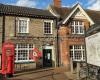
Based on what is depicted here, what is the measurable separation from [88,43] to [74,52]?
14.8 meters

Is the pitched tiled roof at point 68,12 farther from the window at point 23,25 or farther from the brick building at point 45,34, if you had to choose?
the window at point 23,25

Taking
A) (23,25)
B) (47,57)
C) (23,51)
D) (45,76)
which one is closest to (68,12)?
(47,57)

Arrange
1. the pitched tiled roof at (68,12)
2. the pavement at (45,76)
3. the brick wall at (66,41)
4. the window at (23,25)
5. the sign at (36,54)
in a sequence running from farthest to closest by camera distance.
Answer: the pitched tiled roof at (68,12), the brick wall at (66,41), the window at (23,25), the sign at (36,54), the pavement at (45,76)

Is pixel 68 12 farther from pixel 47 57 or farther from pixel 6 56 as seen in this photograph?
pixel 6 56

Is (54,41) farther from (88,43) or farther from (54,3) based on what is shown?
(88,43)

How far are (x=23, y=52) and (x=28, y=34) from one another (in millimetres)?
2340

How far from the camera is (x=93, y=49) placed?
1297 cm

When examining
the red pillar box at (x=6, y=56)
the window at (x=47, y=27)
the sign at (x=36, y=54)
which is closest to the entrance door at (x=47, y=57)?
the sign at (x=36, y=54)

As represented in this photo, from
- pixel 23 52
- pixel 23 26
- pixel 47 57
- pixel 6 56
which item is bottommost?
pixel 47 57

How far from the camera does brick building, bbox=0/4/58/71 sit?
84.6 feet

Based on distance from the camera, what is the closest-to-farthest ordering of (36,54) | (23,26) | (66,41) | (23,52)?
(36,54) < (23,52) < (23,26) < (66,41)

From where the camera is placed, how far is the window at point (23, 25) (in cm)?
2675

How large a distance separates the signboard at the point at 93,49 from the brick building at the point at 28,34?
13.2m

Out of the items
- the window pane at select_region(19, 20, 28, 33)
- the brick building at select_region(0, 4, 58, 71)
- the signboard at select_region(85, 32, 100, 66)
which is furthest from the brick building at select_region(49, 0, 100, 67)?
the signboard at select_region(85, 32, 100, 66)
